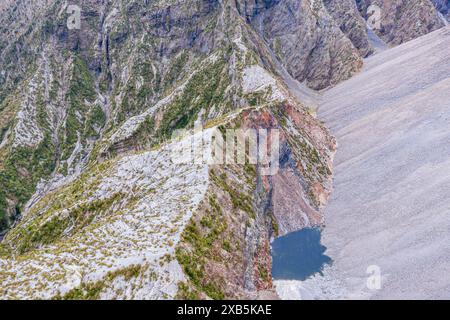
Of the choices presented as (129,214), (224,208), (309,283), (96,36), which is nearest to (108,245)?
(129,214)

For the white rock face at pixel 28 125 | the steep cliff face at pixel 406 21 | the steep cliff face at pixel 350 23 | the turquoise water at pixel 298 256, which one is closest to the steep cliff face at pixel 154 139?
the white rock face at pixel 28 125

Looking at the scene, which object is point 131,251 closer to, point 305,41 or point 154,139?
point 154,139

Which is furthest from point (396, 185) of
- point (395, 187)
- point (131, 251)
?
point (131, 251)

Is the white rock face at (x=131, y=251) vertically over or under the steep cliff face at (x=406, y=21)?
under

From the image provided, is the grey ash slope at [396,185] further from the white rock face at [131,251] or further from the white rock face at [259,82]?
the white rock face at [131,251]

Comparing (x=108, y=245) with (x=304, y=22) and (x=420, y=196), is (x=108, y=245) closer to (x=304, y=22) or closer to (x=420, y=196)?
(x=420, y=196)
